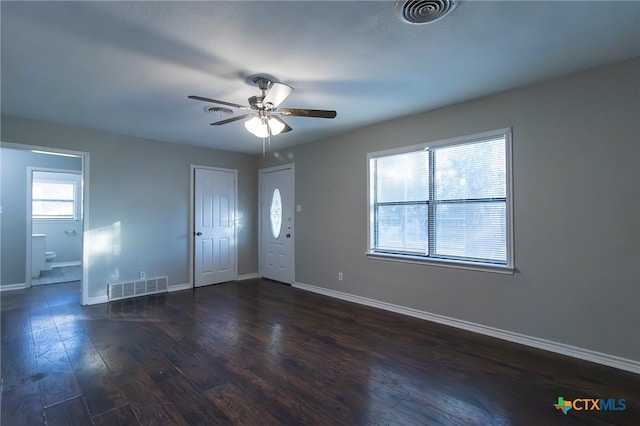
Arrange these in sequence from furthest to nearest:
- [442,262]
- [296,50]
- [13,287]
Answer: [13,287]
[442,262]
[296,50]

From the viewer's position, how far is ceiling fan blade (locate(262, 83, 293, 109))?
246cm

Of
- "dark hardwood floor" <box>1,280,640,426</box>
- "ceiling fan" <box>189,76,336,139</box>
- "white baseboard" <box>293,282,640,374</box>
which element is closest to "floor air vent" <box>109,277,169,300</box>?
"dark hardwood floor" <box>1,280,640,426</box>

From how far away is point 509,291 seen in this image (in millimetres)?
3039

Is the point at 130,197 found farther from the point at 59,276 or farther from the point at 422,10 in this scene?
the point at 422,10

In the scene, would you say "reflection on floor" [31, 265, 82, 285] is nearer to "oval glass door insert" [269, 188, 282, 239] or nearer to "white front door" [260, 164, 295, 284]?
"white front door" [260, 164, 295, 284]

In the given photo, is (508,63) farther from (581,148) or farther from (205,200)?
(205,200)

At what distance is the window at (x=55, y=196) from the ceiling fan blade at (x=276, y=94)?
6.49 meters

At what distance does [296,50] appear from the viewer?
90.6 inches

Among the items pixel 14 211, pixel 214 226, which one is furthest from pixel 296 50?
pixel 14 211

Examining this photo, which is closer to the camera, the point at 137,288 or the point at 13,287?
the point at 137,288

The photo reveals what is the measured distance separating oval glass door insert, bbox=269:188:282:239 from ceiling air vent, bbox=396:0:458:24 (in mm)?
4135

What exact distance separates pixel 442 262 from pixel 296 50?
265 cm

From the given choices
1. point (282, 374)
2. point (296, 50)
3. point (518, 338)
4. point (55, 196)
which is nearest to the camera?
point (296, 50)

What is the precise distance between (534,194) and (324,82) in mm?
2237
